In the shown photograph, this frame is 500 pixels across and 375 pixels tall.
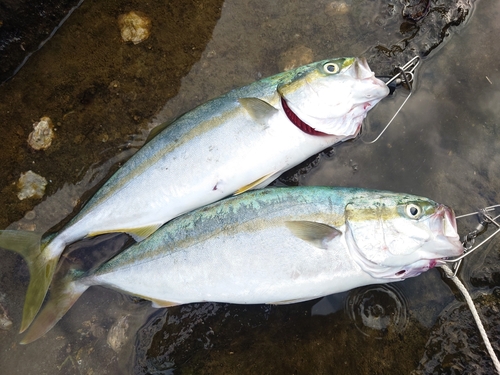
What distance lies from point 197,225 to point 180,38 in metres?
1.53

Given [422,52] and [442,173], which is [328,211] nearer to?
[442,173]

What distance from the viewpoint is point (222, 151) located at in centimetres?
238

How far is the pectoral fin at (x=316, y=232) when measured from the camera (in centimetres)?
217

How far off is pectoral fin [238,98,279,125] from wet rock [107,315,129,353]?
66.6 inches

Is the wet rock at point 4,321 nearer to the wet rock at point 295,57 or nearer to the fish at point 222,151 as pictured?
the fish at point 222,151

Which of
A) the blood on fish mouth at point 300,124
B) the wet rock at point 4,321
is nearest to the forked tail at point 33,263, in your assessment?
the wet rock at point 4,321

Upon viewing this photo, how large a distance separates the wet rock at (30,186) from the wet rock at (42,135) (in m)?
0.21

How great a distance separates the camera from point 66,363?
265 centimetres

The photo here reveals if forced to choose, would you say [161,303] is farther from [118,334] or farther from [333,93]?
[333,93]

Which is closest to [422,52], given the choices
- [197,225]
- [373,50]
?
[373,50]

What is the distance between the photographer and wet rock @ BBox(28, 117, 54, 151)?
2.79 m

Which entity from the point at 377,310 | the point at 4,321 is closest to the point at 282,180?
the point at 377,310

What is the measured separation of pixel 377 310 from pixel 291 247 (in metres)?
0.89

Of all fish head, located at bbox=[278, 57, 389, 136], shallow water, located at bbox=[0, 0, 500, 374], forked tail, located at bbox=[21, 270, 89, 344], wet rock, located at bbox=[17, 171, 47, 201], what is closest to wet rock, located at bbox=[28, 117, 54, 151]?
shallow water, located at bbox=[0, 0, 500, 374]
